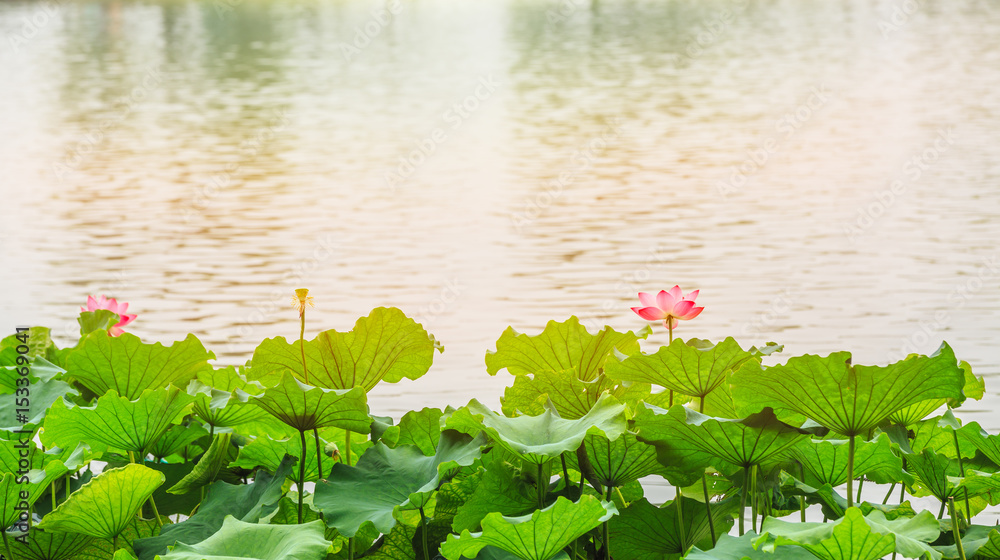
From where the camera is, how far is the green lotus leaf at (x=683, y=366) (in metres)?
1.18

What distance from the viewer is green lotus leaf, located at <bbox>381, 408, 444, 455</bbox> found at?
130cm

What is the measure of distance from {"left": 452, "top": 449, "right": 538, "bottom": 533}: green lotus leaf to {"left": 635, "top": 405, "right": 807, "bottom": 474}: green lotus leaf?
0.46 feet

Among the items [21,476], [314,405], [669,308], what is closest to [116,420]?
[21,476]

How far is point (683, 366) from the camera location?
47.2 inches

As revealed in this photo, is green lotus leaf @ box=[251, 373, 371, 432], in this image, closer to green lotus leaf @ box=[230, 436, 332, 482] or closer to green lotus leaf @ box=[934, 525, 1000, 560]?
green lotus leaf @ box=[230, 436, 332, 482]

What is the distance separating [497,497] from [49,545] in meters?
0.50

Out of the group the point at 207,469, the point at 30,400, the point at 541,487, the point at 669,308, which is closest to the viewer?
the point at 541,487

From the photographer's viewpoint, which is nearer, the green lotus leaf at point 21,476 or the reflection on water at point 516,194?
the green lotus leaf at point 21,476

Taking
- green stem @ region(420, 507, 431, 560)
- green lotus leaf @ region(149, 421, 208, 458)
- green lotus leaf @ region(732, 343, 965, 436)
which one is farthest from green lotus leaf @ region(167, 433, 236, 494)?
green lotus leaf @ region(732, 343, 965, 436)

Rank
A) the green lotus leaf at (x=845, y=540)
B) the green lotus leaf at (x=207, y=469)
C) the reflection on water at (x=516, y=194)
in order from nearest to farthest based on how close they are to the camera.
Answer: the green lotus leaf at (x=845, y=540), the green lotus leaf at (x=207, y=469), the reflection on water at (x=516, y=194)

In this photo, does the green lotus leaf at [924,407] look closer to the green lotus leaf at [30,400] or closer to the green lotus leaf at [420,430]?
the green lotus leaf at [420,430]

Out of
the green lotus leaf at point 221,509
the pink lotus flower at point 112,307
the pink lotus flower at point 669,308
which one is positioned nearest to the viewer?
the green lotus leaf at point 221,509

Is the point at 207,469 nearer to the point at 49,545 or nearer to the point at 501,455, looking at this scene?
the point at 49,545

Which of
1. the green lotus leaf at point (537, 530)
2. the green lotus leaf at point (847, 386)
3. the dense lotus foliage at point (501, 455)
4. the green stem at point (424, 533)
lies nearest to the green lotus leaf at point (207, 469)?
the dense lotus foliage at point (501, 455)
